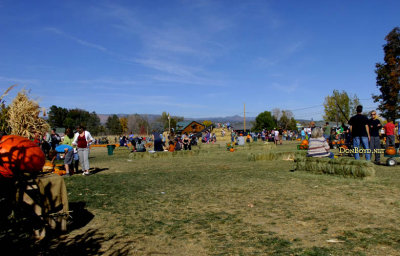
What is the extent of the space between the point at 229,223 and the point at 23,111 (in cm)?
774

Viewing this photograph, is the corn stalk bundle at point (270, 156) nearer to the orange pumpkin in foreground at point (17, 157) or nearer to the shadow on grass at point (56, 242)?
the shadow on grass at point (56, 242)

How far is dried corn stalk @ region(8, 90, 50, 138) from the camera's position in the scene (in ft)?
29.8

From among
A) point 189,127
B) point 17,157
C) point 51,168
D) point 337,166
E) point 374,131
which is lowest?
point 337,166

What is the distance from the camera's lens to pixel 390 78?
140 feet

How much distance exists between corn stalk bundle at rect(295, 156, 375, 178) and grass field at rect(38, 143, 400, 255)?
10.9 inches

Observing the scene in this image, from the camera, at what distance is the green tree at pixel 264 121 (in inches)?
4240

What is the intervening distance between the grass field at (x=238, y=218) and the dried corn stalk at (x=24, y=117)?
2412mm

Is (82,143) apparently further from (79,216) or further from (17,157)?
(17,157)

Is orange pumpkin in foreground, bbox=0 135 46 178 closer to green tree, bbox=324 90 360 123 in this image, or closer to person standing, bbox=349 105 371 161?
person standing, bbox=349 105 371 161

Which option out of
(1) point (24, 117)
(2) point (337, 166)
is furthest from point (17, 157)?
(2) point (337, 166)

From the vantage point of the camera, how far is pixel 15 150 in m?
5.03

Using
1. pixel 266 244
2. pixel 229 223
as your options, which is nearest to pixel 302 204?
pixel 229 223

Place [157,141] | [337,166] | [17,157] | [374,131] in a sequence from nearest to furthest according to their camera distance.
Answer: [17,157] → [337,166] → [374,131] → [157,141]

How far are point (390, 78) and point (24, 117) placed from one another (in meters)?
47.1
